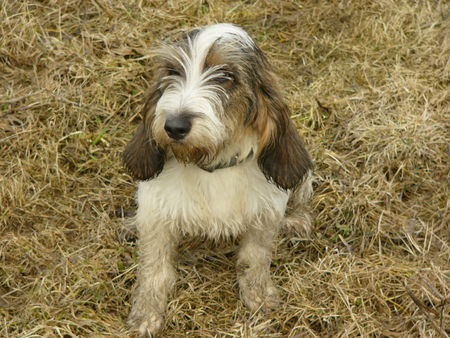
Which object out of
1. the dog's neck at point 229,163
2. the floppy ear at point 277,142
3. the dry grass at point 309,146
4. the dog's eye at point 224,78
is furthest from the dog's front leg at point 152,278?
the dog's eye at point 224,78

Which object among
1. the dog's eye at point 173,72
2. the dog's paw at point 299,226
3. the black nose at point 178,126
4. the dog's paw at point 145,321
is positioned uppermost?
the dog's eye at point 173,72

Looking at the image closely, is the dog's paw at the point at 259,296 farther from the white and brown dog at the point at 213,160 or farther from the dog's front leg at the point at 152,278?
the dog's front leg at the point at 152,278

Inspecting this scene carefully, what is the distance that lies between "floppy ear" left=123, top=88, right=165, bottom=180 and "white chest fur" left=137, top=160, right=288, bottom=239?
87mm

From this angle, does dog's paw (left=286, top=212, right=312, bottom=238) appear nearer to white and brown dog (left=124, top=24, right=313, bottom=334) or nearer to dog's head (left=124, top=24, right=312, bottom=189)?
white and brown dog (left=124, top=24, right=313, bottom=334)

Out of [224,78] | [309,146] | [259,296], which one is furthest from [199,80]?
[309,146]

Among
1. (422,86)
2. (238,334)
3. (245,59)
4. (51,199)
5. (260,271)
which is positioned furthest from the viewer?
(422,86)

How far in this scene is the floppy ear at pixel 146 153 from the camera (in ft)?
11.4

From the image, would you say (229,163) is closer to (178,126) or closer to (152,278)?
(178,126)

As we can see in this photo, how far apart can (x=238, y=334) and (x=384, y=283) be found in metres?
0.90

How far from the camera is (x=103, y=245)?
166 inches

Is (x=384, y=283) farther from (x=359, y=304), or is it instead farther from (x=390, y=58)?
(x=390, y=58)

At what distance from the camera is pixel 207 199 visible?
3.62 m

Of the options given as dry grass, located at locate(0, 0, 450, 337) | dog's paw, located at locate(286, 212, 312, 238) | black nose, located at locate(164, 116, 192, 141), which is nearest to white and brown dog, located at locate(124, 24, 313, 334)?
black nose, located at locate(164, 116, 192, 141)

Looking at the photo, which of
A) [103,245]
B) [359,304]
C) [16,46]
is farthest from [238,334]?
[16,46]
